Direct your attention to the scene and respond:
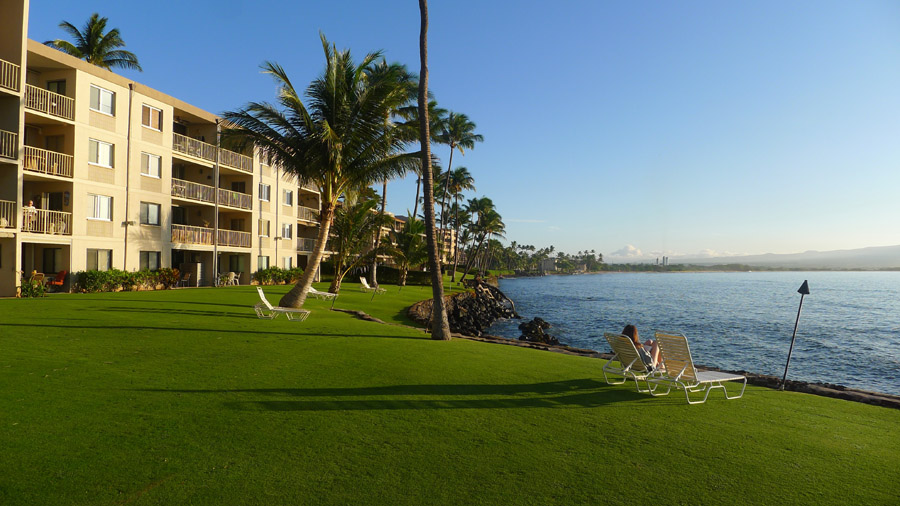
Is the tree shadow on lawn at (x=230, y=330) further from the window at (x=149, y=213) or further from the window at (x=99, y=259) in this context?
the window at (x=149, y=213)

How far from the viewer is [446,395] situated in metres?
7.59

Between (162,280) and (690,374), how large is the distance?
29.4 metres

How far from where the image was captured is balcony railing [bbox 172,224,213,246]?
31.8 meters

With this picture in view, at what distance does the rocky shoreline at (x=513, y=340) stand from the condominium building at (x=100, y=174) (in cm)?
1188

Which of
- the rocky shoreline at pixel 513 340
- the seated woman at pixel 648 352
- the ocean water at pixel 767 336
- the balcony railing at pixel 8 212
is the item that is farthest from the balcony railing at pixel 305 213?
the seated woman at pixel 648 352

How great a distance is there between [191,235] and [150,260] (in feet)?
10.8

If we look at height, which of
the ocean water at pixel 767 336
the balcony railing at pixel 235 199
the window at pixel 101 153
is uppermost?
the window at pixel 101 153

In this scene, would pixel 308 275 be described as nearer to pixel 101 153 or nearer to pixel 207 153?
pixel 101 153

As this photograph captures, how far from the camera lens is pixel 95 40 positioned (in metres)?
43.3

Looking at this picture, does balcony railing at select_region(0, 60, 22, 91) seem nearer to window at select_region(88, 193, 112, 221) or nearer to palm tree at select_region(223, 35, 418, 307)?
window at select_region(88, 193, 112, 221)

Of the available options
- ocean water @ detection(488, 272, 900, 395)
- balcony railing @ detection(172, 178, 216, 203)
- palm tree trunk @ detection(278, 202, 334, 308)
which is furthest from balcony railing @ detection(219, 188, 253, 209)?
ocean water @ detection(488, 272, 900, 395)

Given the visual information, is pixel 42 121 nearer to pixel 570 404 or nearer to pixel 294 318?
pixel 294 318

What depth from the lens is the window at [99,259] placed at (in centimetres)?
2612

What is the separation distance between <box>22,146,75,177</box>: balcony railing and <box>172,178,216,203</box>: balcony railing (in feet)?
23.2
